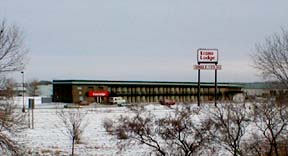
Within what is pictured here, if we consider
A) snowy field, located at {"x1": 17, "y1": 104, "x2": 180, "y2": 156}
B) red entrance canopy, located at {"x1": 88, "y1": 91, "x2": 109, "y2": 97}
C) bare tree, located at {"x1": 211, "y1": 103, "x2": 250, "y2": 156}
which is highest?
bare tree, located at {"x1": 211, "y1": 103, "x2": 250, "y2": 156}

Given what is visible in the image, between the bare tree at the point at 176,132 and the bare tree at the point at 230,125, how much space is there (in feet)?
1.73

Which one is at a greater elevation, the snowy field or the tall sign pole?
the tall sign pole

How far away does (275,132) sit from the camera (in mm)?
25047

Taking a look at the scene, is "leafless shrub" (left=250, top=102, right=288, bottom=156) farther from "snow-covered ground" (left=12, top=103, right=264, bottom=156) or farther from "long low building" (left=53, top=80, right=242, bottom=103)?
"long low building" (left=53, top=80, right=242, bottom=103)

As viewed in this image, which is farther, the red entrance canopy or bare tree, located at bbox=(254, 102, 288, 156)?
the red entrance canopy

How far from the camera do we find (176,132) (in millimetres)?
25516

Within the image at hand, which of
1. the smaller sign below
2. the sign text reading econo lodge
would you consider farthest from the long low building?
the smaller sign below

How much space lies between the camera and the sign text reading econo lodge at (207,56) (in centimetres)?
8481

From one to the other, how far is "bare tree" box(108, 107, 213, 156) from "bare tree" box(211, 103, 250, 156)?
0.53 meters

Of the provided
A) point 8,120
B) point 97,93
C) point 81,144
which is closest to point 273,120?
point 8,120

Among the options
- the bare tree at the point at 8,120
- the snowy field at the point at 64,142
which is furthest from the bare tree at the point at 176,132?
the bare tree at the point at 8,120

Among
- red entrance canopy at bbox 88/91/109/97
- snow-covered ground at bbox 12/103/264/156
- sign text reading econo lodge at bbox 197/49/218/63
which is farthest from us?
red entrance canopy at bbox 88/91/109/97

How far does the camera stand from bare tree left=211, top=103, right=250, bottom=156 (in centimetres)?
2323

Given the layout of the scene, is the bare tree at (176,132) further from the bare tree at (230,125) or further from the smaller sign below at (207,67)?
the smaller sign below at (207,67)
